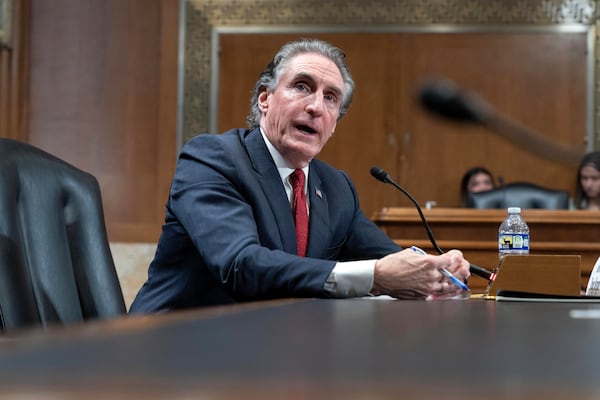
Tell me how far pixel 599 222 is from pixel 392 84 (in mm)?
3296

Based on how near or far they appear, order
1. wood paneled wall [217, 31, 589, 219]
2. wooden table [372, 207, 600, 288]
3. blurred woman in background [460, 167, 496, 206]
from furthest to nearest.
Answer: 1. wood paneled wall [217, 31, 589, 219]
2. blurred woman in background [460, 167, 496, 206]
3. wooden table [372, 207, 600, 288]

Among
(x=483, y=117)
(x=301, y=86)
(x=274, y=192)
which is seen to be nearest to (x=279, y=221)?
(x=274, y=192)

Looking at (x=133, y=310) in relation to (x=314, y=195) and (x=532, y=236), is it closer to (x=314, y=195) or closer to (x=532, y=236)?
(x=314, y=195)

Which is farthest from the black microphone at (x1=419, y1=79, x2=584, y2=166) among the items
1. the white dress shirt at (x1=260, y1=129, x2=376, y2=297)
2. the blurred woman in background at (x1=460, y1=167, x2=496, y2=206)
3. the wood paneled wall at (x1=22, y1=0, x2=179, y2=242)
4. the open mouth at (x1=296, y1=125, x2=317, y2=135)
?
the wood paneled wall at (x1=22, y1=0, x2=179, y2=242)

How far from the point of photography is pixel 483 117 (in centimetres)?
101

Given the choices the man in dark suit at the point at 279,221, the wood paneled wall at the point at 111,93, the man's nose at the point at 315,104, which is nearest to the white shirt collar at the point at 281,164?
the man in dark suit at the point at 279,221

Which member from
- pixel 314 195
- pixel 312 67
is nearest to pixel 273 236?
pixel 314 195

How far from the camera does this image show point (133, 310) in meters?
2.19

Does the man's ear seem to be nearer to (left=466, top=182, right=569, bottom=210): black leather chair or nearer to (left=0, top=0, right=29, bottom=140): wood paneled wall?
(left=466, top=182, right=569, bottom=210): black leather chair

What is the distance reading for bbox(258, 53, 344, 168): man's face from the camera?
2322mm

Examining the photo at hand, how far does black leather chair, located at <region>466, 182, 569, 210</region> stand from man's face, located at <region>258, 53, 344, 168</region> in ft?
9.77

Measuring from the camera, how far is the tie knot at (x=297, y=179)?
223cm

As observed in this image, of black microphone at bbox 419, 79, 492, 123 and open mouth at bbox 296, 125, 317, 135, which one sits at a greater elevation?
open mouth at bbox 296, 125, 317, 135

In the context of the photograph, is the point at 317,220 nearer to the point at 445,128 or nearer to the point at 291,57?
the point at 291,57
